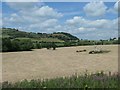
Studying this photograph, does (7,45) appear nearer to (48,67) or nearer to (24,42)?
(24,42)

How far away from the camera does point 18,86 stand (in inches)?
303

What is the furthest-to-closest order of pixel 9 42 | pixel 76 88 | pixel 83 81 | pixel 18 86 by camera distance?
pixel 9 42
pixel 83 81
pixel 18 86
pixel 76 88

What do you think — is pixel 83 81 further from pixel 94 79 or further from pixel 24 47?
pixel 24 47

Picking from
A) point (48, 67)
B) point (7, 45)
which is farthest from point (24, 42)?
point (48, 67)

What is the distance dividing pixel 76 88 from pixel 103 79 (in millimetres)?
1479

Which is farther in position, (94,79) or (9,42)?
(9,42)

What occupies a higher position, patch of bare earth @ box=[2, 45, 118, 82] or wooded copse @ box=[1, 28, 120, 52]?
wooded copse @ box=[1, 28, 120, 52]

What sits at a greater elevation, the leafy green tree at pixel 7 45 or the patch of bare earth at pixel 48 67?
the leafy green tree at pixel 7 45

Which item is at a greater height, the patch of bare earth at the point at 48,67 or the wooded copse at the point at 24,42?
the wooded copse at the point at 24,42

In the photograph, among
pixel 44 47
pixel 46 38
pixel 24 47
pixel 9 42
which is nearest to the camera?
pixel 9 42

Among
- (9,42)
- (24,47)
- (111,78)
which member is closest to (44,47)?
(24,47)

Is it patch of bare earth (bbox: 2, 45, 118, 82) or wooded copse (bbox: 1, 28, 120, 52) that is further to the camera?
wooded copse (bbox: 1, 28, 120, 52)

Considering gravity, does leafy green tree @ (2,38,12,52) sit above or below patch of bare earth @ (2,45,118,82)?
above

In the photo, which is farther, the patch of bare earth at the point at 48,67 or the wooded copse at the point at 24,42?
the wooded copse at the point at 24,42
